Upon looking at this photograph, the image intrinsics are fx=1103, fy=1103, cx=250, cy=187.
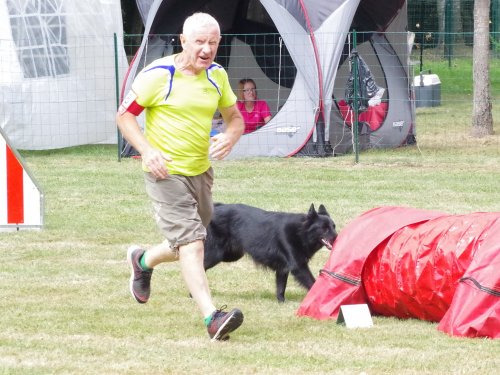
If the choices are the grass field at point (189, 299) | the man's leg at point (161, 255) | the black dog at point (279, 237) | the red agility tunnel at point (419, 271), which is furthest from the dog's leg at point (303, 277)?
the man's leg at point (161, 255)

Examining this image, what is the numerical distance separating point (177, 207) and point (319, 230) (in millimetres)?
1454

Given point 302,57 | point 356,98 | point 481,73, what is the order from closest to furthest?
point 356,98
point 302,57
point 481,73

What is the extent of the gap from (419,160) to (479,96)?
2.80m

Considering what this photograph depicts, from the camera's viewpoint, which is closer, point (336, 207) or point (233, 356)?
point (233, 356)

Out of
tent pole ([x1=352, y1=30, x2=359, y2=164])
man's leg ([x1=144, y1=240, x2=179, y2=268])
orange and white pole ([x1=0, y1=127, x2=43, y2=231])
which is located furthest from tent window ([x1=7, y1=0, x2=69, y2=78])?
man's leg ([x1=144, y1=240, x2=179, y2=268])

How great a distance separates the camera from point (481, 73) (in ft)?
51.5

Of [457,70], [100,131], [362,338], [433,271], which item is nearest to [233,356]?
[362,338]

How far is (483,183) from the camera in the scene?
37.9 feet

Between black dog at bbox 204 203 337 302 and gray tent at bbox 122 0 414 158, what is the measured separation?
22.9 feet

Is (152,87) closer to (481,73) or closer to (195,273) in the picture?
(195,273)

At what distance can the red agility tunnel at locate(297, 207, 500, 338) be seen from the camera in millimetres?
5395

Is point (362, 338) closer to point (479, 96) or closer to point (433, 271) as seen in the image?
point (433, 271)

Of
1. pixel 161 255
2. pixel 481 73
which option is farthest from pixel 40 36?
pixel 161 255

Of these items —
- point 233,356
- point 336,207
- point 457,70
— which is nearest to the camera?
point 233,356
